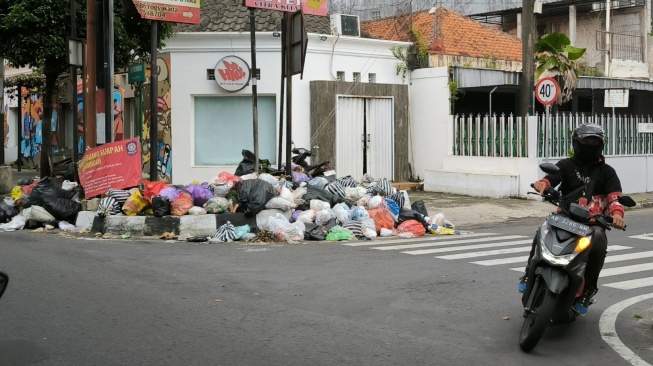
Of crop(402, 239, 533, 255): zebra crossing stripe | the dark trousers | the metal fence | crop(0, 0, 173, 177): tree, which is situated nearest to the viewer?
the dark trousers

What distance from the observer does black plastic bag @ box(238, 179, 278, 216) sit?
12.6 meters

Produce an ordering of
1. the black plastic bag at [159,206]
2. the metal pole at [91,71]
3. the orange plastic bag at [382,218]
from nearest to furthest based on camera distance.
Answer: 1. the black plastic bag at [159,206]
2. the orange plastic bag at [382,218]
3. the metal pole at [91,71]

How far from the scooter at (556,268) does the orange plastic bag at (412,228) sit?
7.15 meters

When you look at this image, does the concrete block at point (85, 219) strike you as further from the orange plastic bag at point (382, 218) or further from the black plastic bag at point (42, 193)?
the orange plastic bag at point (382, 218)

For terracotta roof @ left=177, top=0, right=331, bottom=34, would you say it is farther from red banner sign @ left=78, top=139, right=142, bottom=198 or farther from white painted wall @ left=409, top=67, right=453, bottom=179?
red banner sign @ left=78, top=139, right=142, bottom=198

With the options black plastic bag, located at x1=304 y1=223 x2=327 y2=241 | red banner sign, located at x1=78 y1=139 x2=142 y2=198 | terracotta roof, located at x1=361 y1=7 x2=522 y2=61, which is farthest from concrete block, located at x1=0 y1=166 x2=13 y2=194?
terracotta roof, located at x1=361 y1=7 x2=522 y2=61

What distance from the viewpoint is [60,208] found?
13.6 meters

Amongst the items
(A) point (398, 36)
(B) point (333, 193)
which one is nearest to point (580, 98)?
(A) point (398, 36)

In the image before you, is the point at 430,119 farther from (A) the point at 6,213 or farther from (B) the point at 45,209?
(A) the point at 6,213

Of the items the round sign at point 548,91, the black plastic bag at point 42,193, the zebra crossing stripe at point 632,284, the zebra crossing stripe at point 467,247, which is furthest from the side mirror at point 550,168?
the round sign at point 548,91

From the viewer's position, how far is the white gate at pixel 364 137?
20250mm

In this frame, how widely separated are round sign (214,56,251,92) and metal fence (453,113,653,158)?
585 centimetres

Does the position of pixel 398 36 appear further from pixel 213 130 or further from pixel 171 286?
pixel 171 286

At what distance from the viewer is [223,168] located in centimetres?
1981
